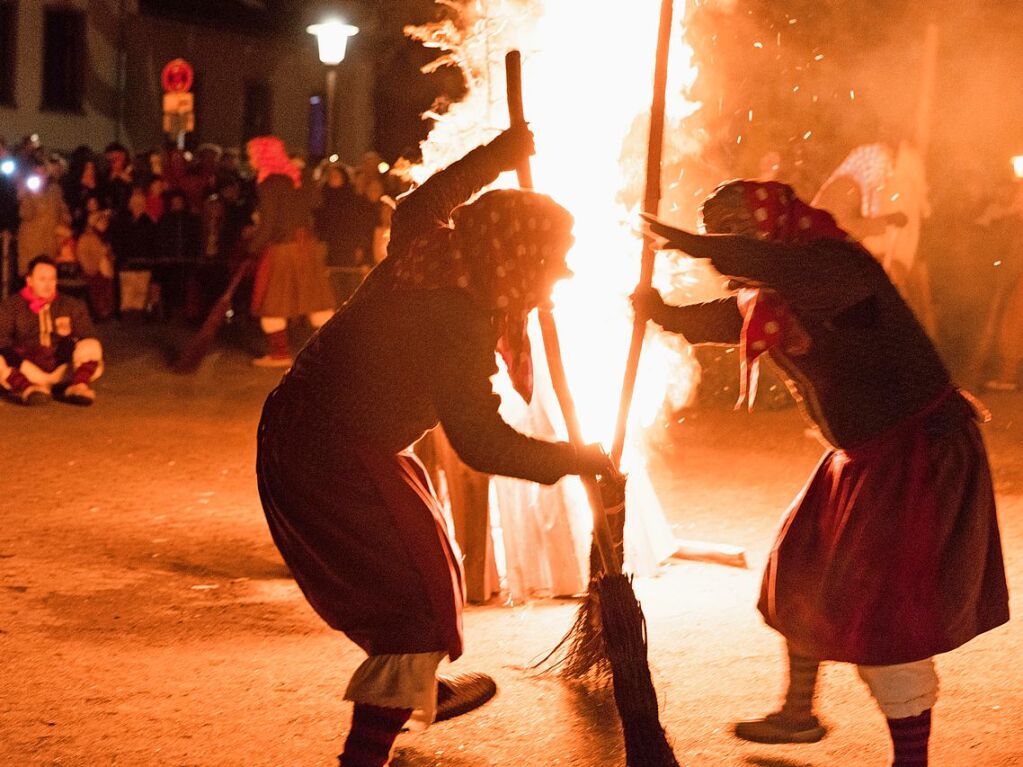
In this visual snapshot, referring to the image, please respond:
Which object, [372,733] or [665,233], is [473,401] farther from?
[372,733]

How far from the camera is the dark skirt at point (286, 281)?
1364 cm

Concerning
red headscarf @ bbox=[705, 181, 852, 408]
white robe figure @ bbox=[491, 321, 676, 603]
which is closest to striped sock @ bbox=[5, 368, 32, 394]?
white robe figure @ bbox=[491, 321, 676, 603]

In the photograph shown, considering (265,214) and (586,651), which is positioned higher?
(265,214)

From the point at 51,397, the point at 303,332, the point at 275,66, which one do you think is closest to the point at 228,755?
the point at 51,397

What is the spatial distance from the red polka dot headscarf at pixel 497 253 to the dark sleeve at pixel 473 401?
0.27 ft

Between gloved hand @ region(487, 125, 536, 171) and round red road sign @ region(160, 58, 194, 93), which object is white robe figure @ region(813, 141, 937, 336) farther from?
round red road sign @ region(160, 58, 194, 93)

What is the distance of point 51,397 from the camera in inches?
446

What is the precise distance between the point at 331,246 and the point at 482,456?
12311 millimetres

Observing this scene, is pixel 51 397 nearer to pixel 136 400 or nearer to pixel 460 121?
pixel 136 400

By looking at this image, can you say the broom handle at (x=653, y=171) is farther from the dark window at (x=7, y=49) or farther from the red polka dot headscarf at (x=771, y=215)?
the dark window at (x=7, y=49)

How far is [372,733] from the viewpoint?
365 centimetres

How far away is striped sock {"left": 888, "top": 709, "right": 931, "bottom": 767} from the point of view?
12.4 feet

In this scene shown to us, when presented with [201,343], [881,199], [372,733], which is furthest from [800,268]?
[201,343]

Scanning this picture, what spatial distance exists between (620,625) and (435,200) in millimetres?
1335
